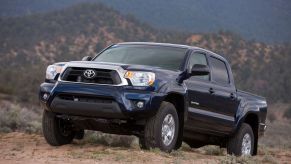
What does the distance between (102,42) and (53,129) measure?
53393 millimetres

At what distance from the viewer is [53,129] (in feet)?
32.5

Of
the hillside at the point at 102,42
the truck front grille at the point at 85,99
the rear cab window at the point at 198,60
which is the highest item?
the rear cab window at the point at 198,60

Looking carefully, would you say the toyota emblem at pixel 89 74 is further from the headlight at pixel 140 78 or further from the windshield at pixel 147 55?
the windshield at pixel 147 55

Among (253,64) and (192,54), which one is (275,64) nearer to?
(253,64)

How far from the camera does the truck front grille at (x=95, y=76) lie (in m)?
8.98

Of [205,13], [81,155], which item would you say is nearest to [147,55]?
[81,155]

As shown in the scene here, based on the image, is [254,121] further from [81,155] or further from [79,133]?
[81,155]

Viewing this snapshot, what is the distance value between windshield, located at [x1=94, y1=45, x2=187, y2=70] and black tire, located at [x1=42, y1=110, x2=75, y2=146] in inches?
47.6

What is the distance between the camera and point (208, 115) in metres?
10.4

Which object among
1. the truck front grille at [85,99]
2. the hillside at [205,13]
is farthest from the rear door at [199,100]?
the hillside at [205,13]

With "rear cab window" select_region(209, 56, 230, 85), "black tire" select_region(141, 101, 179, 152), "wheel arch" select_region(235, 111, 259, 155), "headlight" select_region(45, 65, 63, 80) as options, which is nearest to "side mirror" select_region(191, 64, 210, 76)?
"black tire" select_region(141, 101, 179, 152)

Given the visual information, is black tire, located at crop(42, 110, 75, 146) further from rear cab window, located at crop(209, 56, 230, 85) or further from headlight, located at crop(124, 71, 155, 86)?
rear cab window, located at crop(209, 56, 230, 85)

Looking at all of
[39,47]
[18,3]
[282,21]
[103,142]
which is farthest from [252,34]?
[103,142]

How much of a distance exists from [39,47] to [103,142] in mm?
52466
